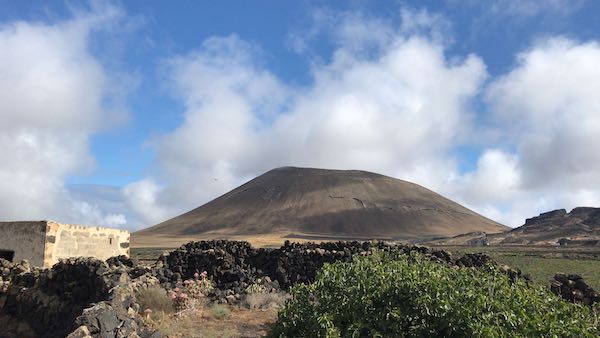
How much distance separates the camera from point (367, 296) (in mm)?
7543

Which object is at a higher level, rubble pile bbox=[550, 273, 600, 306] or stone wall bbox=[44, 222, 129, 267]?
stone wall bbox=[44, 222, 129, 267]

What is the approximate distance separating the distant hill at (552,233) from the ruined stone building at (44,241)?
2699 inches

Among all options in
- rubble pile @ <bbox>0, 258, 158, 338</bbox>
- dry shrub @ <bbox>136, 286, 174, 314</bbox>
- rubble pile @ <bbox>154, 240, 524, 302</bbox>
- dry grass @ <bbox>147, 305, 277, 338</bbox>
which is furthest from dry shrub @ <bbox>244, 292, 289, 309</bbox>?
rubble pile @ <bbox>0, 258, 158, 338</bbox>

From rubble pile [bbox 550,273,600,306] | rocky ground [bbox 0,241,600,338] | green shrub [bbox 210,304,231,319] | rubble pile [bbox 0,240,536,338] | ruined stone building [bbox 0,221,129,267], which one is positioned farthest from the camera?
ruined stone building [bbox 0,221,129,267]

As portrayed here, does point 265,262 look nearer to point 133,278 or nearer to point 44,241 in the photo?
point 133,278

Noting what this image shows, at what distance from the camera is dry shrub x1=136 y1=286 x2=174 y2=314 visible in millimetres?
12922

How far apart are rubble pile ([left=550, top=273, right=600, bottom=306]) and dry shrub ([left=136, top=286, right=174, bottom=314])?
404 inches

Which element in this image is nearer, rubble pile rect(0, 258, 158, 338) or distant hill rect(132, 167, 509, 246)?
rubble pile rect(0, 258, 158, 338)

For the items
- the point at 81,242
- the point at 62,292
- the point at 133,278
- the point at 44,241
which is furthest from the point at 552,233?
the point at 62,292

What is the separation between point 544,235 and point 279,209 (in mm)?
58817

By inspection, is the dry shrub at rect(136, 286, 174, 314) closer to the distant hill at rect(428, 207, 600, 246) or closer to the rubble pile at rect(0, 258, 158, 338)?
the rubble pile at rect(0, 258, 158, 338)

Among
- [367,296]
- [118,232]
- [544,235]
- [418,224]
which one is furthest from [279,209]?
[367,296]

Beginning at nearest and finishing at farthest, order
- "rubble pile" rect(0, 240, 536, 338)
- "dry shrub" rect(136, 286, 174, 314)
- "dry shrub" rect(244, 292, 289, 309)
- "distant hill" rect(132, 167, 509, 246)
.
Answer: "rubble pile" rect(0, 240, 536, 338) → "dry shrub" rect(136, 286, 174, 314) → "dry shrub" rect(244, 292, 289, 309) → "distant hill" rect(132, 167, 509, 246)

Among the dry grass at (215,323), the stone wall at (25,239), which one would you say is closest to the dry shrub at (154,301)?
the dry grass at (215,323)
